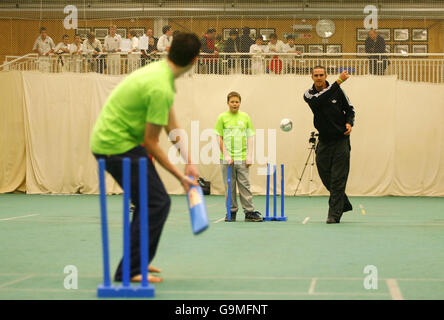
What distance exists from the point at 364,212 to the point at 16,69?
465 inches

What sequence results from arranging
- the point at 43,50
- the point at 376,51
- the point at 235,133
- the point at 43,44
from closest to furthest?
the point at 235,133 → the point at 376,51 → the point at 43,50 → the point at 43,44

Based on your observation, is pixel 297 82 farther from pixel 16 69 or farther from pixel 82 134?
pixel 16 69

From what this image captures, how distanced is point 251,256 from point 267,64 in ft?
43.2

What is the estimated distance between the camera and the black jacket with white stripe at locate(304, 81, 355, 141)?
34.1ft

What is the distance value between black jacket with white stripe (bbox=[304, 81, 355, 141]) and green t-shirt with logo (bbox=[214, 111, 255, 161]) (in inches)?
46.0

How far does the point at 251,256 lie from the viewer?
7.38 meters

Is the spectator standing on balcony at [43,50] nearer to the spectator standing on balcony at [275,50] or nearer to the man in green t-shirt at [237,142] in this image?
the spectator standing on balcony at [275,50]

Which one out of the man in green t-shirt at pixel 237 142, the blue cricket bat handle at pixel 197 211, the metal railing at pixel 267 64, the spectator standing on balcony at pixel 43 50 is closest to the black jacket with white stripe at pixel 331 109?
the man in green t-shirt at pixel 237 142

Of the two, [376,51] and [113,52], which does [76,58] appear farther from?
[376,51]

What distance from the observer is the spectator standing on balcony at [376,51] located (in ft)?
64.5

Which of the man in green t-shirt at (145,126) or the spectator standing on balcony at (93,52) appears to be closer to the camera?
the man in green t-shirt at (145,126)

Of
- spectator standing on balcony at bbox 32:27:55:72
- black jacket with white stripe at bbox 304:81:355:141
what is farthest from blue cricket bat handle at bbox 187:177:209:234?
spectator standing on balcony at bbox 32:27:55:72

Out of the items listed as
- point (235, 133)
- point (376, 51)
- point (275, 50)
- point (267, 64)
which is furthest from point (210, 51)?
point (235, 133)

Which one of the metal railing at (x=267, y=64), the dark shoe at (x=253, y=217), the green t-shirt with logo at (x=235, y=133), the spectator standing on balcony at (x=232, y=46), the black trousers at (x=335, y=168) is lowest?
the dark shoe at (x=253, y=217)
